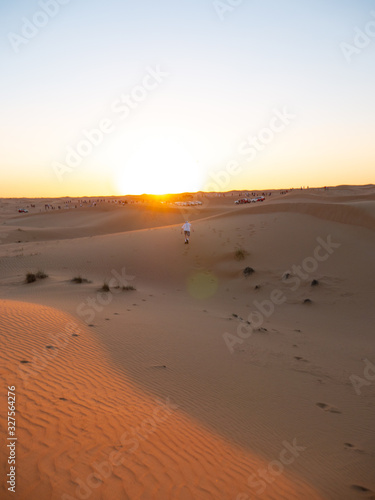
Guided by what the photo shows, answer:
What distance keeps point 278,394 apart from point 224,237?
14491 millimetres

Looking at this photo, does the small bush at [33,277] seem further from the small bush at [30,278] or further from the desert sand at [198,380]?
the desert sand at [198,380]

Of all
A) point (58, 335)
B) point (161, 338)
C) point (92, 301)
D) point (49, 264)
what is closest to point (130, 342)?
point (161, 338)

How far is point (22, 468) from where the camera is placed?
3.18m

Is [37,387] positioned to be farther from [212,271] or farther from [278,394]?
[212,271]

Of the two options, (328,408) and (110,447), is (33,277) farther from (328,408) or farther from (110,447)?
(328,408)

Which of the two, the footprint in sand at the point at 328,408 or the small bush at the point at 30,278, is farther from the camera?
the small bush at the point at 30,278

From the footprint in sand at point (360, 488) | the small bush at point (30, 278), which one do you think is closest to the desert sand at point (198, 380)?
the footprint in sand at point (360, 488)

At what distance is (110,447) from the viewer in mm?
3654

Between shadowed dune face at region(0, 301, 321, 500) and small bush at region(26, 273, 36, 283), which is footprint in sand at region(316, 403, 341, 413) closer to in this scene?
shadowed dune face at region(0, 301, 321, 500)

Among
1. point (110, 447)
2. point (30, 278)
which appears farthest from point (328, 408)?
point (30, 278)

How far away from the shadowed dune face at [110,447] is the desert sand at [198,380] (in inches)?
0.6

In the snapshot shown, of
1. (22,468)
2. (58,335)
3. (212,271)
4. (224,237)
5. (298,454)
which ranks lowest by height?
(298,454)

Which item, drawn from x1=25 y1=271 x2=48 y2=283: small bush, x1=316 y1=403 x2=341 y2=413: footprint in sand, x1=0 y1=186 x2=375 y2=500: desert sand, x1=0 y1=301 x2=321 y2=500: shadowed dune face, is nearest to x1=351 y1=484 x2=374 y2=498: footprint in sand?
x1=0 y1=186 x2=375 y2=500: desert sand

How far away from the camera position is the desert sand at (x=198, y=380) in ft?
11.4
